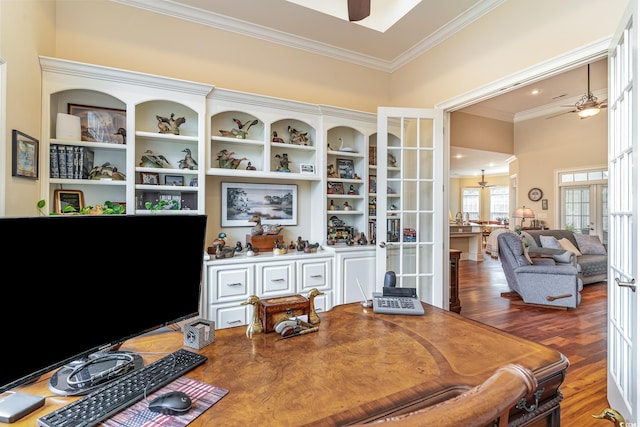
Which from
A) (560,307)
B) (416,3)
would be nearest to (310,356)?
(416,3)

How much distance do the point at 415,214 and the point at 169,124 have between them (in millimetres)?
2521

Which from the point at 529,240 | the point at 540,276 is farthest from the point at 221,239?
the point at 529,240

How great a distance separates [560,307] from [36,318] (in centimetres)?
522

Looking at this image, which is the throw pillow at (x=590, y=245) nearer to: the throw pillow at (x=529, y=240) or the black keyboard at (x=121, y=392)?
the throw pillow at (x=529, y=240)

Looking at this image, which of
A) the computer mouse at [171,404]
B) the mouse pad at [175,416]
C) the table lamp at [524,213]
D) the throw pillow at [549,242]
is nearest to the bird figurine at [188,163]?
the mouse pad at [175,416]

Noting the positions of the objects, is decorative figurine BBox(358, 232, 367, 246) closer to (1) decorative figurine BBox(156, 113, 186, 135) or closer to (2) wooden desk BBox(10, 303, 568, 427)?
(2) wooden desk BBox(10, 303, 568, 427)

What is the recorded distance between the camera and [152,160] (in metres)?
2.73

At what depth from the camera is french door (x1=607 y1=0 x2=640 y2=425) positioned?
62.6 inches

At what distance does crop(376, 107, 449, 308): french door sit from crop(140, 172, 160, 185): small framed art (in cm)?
207

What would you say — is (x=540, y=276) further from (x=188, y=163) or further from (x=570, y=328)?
(x=188, y=163)

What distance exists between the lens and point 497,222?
13.1 metres

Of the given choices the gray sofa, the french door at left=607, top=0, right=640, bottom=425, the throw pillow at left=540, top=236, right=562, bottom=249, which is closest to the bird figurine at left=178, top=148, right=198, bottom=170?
the french door at left=607, top=0, right=640, bottom=425

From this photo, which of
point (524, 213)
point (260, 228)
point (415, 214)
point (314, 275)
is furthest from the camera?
point (524, 213)

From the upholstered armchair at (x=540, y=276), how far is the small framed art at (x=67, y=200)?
16.8 ft
